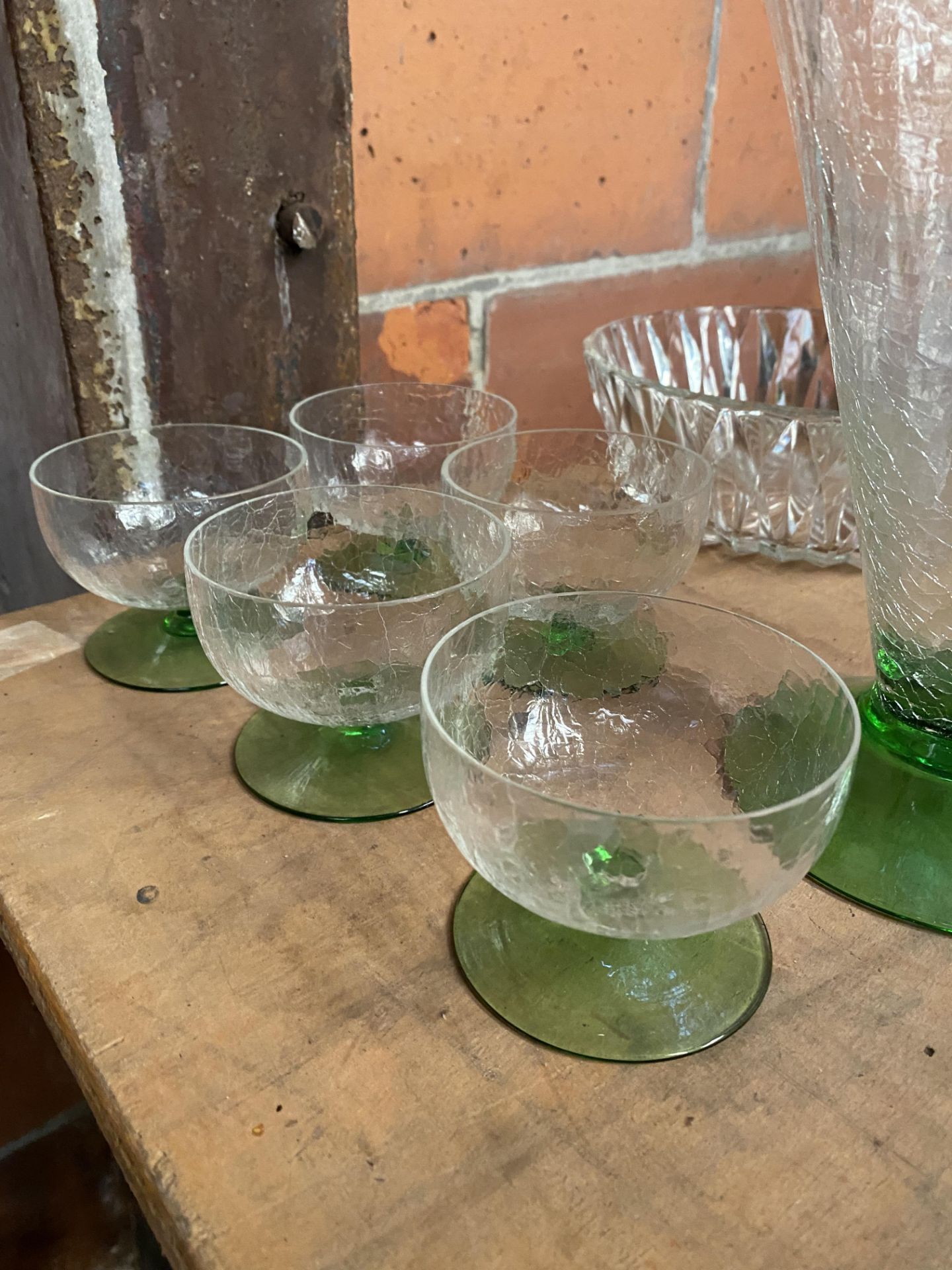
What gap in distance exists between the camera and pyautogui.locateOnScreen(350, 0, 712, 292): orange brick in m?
0.78

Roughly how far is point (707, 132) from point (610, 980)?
91cm

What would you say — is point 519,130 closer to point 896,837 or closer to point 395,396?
point 395,396

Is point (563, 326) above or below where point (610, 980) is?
above

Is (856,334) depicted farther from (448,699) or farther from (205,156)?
(205,156)

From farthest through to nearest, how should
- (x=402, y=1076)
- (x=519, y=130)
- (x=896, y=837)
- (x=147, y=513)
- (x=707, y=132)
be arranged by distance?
1. (x=707, y=132)
2. (x=519, y=130)
3. (x=147, y=513)
4. (x=896, y=837)
5. (x=402, y=1076)

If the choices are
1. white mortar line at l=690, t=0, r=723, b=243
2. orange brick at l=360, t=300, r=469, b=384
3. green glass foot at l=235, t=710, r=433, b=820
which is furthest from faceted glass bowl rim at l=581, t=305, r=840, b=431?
white mortar line at l=690, t=0, r=723, b=243

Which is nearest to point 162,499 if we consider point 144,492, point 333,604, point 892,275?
point 144,492

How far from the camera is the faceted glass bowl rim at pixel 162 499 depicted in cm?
55

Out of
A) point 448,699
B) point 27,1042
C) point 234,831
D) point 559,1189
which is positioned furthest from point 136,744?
point 27,1042

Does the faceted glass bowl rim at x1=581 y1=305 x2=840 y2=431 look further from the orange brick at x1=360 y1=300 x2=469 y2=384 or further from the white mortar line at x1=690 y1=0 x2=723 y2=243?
the white mortar line at x1=690 y1=0 x2=723 y2=243

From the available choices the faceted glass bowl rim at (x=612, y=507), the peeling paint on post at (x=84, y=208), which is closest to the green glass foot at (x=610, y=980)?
the faceted glass bowl rim at (x=612, y=507)

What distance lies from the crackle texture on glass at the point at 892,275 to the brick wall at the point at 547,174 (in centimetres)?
46

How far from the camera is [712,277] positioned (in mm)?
1086

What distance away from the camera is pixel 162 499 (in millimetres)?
667
